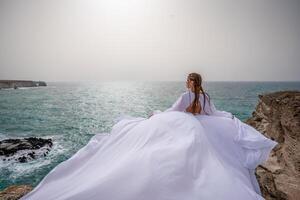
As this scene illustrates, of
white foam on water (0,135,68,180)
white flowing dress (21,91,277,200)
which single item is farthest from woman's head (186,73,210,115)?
white foam on water (0,135,68,180)

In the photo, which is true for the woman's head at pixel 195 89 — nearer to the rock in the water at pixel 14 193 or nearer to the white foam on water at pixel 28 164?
the rock in the water at pixel 14 193

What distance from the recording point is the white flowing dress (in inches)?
102

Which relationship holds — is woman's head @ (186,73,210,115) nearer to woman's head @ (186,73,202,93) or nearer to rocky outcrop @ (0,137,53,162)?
woman's head @ (186,73,202,93)

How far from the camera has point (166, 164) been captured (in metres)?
2.79

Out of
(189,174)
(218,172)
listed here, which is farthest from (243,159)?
(189,174)

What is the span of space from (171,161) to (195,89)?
1.67m

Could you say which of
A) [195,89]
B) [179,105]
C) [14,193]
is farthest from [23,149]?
[195,89]

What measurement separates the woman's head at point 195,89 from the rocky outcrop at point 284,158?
480cm

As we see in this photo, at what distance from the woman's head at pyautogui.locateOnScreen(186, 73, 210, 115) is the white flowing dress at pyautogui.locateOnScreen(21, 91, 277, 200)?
23 cm

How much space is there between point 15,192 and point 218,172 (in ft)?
18.1

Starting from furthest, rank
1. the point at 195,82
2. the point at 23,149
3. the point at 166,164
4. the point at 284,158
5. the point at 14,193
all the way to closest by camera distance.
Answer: the point at 23,149 → the point at 284,158 → the point at 14,193 → the point at 195,82 → the point at 166,164

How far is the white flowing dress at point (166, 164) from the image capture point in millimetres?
2582

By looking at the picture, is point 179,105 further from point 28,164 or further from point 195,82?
point 28,164

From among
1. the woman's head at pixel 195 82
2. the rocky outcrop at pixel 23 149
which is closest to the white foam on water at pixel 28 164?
the rocky outcrop at pixel 23 149
